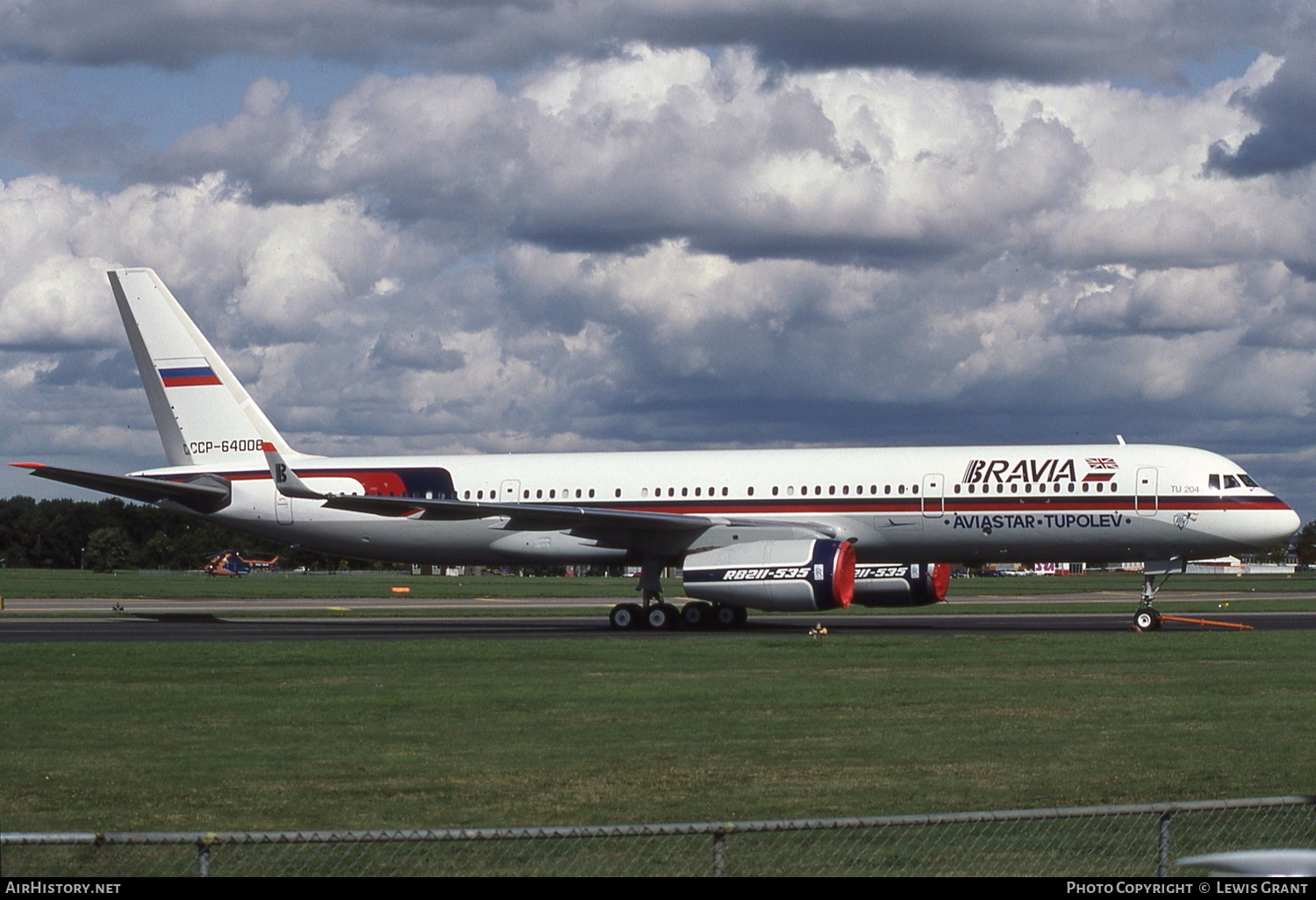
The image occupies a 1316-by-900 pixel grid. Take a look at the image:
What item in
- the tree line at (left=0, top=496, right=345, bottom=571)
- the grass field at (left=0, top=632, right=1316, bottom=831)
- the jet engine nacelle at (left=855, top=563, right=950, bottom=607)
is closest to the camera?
the grass field at (left=0, top=632, right=1316, bottom=831)

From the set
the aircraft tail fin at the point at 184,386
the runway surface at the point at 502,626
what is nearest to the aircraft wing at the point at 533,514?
the runway surface at the point at 502,626

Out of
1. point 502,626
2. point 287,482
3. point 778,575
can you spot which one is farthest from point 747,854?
point 502,626

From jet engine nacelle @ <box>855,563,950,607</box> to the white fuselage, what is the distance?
224 cm

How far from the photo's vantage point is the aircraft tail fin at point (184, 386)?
40.9 metres

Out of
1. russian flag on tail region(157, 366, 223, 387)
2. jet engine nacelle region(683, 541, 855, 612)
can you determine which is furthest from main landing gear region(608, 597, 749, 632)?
russian flag on tail region(157, 366, 223, 387)

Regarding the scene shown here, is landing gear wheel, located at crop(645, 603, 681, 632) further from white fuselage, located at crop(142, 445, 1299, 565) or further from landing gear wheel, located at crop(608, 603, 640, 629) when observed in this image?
white fuselage, located at crop(142, 445, 1299, 565)

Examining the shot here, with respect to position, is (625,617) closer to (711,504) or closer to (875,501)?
(711,504)

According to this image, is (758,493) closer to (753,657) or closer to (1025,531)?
(1025,531)

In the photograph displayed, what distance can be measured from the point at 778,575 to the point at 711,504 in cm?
446

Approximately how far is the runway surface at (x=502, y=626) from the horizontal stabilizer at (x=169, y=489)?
320 centimetres

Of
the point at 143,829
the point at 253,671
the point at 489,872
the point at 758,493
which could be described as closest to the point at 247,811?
the point at 143,829

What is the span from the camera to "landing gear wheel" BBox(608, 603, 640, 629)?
35062 mm

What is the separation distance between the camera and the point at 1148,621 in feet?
107

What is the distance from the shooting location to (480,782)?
43.5 feet
